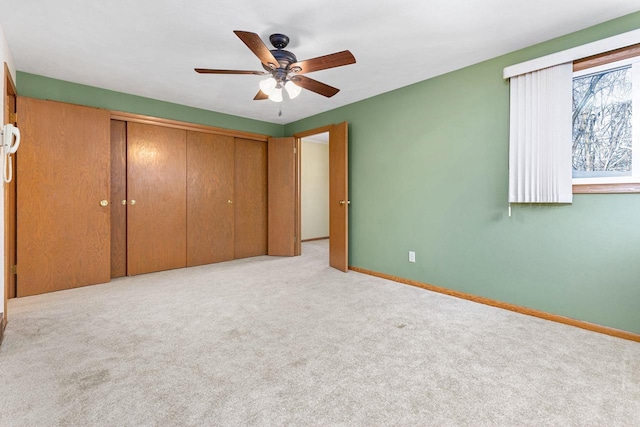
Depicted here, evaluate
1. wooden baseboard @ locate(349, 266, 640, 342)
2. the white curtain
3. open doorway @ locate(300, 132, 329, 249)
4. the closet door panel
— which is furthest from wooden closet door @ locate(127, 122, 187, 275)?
the white curtain

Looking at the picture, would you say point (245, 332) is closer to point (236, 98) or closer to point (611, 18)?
point (236, 98)

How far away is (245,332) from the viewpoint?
91.4 inches

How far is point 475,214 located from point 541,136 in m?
0.87

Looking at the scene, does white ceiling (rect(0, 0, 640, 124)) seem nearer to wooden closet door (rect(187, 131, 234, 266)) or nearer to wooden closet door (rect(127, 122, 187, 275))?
wooden closet door (rect(127, 122, 187, 275))

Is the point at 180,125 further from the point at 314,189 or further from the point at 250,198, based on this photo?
the point at 314,189

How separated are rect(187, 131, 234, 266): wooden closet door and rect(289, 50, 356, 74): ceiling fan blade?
2.64 metres

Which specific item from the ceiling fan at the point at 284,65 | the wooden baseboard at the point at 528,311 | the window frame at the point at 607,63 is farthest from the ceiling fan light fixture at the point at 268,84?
the wooden baseboard at the point at 528,311

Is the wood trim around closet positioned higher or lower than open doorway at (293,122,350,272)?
higher

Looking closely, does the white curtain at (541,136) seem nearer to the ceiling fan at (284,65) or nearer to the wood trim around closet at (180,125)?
the ceiling fan at (284,65)

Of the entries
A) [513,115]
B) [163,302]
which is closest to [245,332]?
[163,302]

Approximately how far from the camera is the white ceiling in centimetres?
214

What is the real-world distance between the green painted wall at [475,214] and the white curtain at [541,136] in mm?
114

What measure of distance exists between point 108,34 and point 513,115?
3460 mm

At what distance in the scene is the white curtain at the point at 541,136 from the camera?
2.47m
